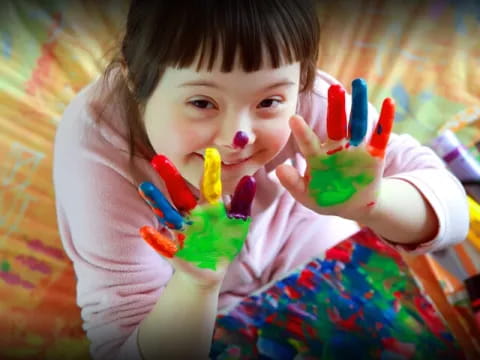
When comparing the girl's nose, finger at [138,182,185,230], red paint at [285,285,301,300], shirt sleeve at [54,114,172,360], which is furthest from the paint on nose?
red paint at [285,285,301,300]

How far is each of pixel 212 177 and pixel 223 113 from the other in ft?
0.30

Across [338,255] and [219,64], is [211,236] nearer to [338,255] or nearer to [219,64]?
[219,64]

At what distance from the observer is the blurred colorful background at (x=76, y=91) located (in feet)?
3.14

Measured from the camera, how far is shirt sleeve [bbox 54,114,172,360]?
2.51 ft

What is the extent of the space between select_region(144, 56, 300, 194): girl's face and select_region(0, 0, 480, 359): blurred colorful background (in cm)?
38

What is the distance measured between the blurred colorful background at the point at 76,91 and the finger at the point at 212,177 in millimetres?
496

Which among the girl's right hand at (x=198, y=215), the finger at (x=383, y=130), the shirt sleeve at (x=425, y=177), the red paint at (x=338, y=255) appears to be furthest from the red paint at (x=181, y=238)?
the red paint at (x=338, y=255)

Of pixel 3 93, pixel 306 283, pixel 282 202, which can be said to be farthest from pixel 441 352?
pixel 3 93

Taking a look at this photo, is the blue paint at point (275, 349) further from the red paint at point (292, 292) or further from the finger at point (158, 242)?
the finger at point (158, 242)

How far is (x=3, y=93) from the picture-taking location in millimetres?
1132

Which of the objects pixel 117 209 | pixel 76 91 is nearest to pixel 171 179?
pixel 117 209

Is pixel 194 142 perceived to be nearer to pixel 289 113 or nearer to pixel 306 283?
pixel 289 113

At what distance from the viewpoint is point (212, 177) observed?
Answer: 55 centimetres

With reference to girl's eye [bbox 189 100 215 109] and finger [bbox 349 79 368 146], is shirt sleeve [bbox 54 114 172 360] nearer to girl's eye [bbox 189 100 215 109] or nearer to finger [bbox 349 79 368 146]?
girl's eye [bbox 189 100 215 109]
